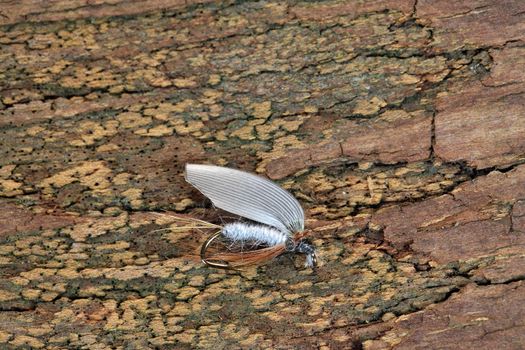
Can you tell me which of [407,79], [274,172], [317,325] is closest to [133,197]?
[274,172]

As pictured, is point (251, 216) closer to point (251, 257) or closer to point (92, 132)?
point (251, 257)

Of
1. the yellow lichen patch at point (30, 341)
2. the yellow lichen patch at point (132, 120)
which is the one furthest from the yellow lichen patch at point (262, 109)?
the yellow lichen patch at point (30, 341)

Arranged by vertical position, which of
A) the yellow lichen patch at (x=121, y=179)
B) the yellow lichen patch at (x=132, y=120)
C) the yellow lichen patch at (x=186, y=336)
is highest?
the yellow lichen patch at (x=132, y=120)

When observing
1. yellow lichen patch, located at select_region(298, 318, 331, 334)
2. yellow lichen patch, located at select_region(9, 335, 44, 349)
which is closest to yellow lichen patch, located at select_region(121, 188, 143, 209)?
yellow lichen patch, located at select_region(9, 335, 44, 349)

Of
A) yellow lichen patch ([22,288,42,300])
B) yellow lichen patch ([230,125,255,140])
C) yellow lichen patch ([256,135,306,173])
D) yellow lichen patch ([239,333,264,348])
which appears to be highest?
yellow lichen patch ([230,125,255,140])

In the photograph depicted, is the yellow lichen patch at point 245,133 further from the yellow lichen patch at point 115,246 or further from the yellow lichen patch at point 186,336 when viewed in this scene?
the yellow lichen patch at point 186,336

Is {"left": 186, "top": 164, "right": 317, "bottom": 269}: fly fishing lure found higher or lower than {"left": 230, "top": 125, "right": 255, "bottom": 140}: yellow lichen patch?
lower

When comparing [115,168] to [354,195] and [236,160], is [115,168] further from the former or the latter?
[354,195]

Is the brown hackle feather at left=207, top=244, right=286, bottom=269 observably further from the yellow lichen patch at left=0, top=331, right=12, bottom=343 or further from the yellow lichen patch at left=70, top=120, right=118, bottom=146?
the yellow lichen patch at left=0, top=331, right=12, bottom=343
